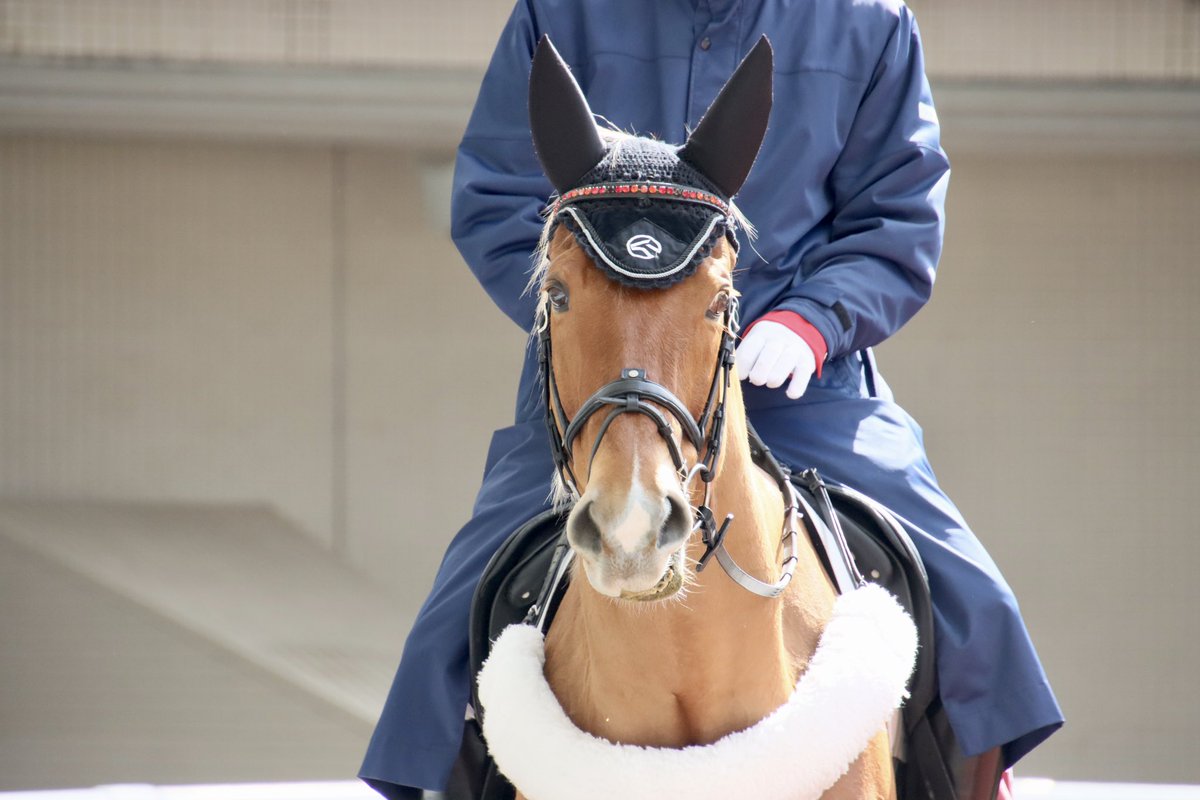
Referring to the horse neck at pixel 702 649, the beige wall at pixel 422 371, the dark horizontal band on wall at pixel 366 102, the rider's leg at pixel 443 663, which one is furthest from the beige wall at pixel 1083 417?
the horse neck at pixel 702 649

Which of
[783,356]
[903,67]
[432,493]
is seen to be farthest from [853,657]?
[432,493]

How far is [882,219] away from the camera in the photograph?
2.44m

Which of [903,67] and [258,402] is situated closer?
[903,67]

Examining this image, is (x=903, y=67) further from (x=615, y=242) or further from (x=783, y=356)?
(x=615, y=242)

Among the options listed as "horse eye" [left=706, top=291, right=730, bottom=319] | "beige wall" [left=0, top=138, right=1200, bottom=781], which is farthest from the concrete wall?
"horse eye" [left=706, top=291, right=730, bottom=319]

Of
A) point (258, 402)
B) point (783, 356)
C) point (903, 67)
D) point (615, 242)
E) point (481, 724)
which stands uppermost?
point (903, 67)

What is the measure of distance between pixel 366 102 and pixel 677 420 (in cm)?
399

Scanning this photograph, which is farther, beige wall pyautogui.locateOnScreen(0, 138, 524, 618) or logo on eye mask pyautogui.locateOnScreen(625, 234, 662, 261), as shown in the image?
beige wall pyautogui.locateOnScreen(0, 138, 524, 618)

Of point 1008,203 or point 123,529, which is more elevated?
point 1008,203

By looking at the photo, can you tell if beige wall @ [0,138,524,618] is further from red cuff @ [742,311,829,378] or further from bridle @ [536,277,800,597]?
bridle @ [536,277,800,597]

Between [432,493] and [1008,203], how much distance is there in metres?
2.60

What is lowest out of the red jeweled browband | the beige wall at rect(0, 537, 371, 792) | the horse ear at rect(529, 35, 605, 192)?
the beige wall at rect(0, 537, 371, 792)

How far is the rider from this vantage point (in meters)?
2.25

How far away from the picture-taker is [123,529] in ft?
19.4
